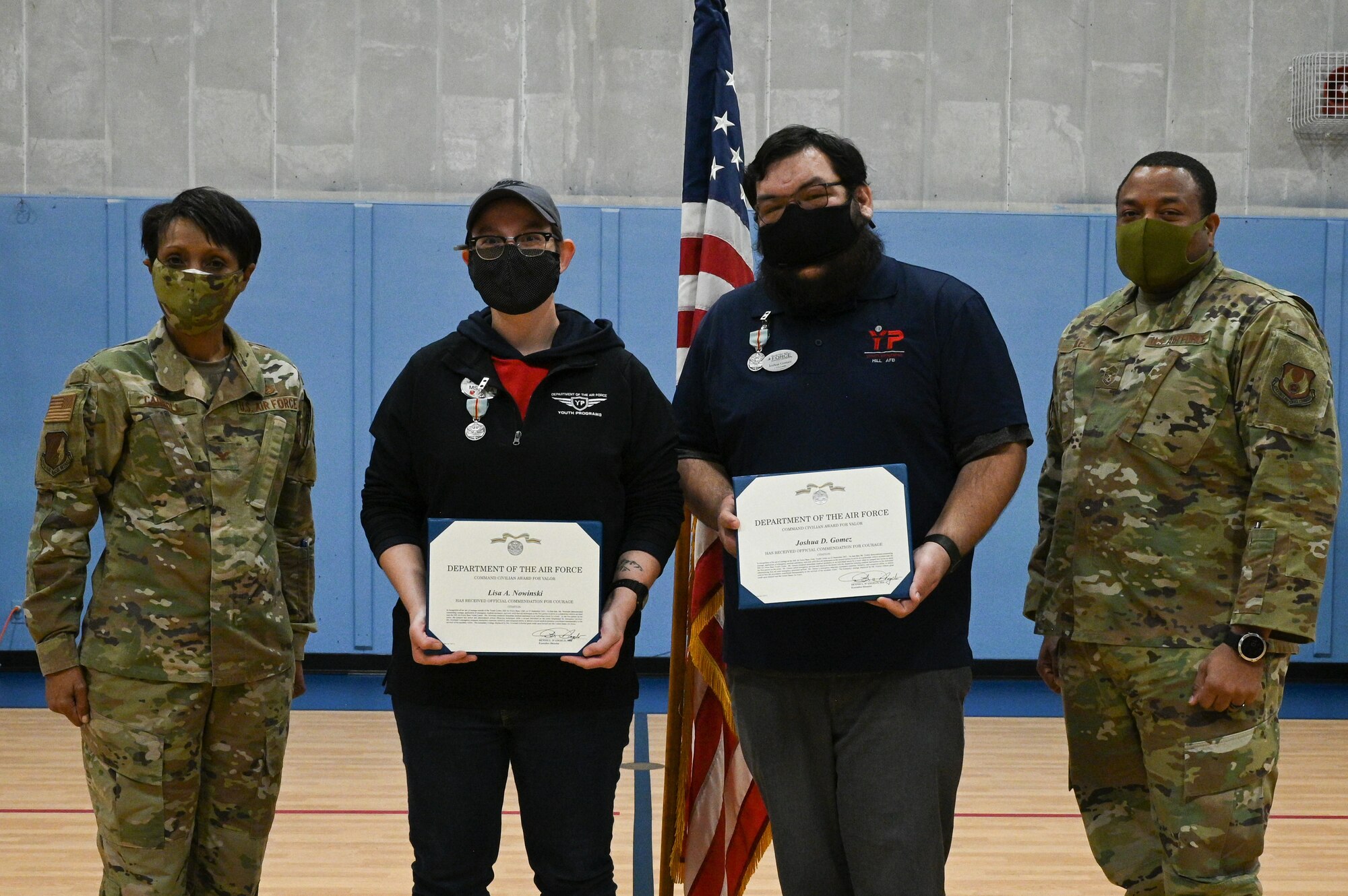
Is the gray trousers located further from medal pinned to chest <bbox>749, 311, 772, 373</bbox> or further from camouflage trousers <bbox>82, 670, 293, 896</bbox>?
camouflage trousers <bbox>82, 670, 293, 896</bbox>

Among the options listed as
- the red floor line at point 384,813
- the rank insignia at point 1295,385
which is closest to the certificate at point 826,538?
the rank insignia at point 1295,385

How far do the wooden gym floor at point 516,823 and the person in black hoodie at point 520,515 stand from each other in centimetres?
165

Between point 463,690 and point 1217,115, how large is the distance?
22.3 ft

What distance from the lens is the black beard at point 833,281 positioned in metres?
2.10

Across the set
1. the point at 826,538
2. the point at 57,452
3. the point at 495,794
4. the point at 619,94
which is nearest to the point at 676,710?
the point at 495,794

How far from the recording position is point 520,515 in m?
2.09

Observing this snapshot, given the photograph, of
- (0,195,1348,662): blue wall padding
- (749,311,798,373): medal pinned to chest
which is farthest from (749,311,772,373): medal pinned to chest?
(0,195,1348,662): blue wall padding

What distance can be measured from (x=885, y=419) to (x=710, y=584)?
866 mm

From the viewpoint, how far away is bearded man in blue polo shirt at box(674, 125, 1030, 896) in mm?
1985

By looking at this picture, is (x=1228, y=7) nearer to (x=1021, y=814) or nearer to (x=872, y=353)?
A: (x=1021, y=814)

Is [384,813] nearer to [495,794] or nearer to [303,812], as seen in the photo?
[303,812]

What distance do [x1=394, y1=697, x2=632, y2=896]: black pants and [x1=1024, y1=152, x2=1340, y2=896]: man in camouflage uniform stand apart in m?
1.09

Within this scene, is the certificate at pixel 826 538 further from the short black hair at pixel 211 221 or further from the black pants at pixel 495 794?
the short black hair at pixel 211 221

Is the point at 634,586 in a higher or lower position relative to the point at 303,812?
higher
